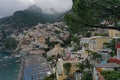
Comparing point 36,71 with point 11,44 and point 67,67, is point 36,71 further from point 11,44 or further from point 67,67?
point 11,44

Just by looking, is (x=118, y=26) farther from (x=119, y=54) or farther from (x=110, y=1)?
(x=119, y=54)

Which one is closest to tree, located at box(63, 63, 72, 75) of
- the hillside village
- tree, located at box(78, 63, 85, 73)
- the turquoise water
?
the hillside village

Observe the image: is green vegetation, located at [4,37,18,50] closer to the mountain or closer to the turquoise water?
the mountain

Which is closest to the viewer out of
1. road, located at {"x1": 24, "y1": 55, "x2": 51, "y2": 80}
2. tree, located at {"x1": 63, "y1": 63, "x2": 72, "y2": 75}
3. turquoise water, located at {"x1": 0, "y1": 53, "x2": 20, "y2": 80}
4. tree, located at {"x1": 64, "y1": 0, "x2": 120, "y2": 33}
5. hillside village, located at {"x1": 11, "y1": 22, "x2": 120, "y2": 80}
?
tree, located at {"x1": 64, "y1": 0, "x2": 120, "y2": 33}

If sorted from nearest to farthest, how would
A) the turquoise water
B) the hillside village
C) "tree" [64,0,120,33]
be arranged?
"tree" [64,0,120,33]
the hillside village
the turquoise water

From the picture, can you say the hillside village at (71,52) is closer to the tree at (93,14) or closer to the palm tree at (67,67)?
the palm tree at (67,67)

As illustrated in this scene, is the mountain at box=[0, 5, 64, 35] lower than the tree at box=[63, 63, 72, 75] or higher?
higher

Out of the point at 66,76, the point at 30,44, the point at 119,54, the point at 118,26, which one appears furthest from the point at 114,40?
the point at 30,44
